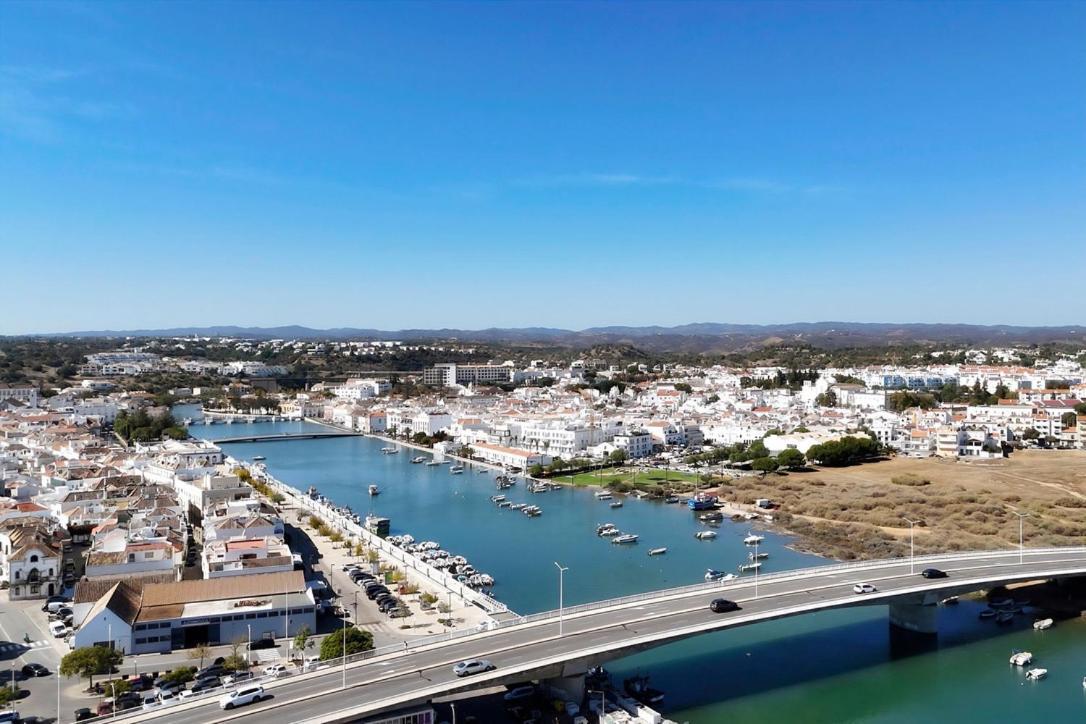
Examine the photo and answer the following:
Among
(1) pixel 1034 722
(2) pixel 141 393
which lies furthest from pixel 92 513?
(2) pixel 141 393

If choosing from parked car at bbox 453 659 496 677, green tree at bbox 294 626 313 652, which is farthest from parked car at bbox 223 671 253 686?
parked car at bbox 453 659 496 677

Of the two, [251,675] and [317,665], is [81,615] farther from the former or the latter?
[317,665]

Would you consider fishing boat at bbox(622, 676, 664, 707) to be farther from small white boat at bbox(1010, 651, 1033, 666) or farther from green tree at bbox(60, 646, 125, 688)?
green tree at bbox(60, 646, 125, 688)

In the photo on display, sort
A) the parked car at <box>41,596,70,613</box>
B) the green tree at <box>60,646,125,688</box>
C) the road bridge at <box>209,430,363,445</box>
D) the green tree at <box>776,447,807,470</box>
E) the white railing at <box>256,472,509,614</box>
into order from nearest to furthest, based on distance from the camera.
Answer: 1. the green tree at <box>60,646,125,688</box>
2. the parked car at <box>41,596,70,613</box>
3. the white railing at <box>256,472,509,614</box>
4. the green tree at <box>776,447,807,470</box>
5. the road bridge at <box>209,430,363,445</box>

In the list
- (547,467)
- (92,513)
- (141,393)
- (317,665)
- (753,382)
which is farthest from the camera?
(753,382)

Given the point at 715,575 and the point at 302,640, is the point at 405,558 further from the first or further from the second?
the point at 715,575

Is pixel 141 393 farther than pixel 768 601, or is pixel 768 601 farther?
pixel 141 393

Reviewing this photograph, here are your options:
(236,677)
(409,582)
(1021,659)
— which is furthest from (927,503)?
(236,677)

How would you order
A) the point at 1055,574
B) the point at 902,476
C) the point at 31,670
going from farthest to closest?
1. the point at 902,476
2. the point at 1055,574
3. the point at 31,670
